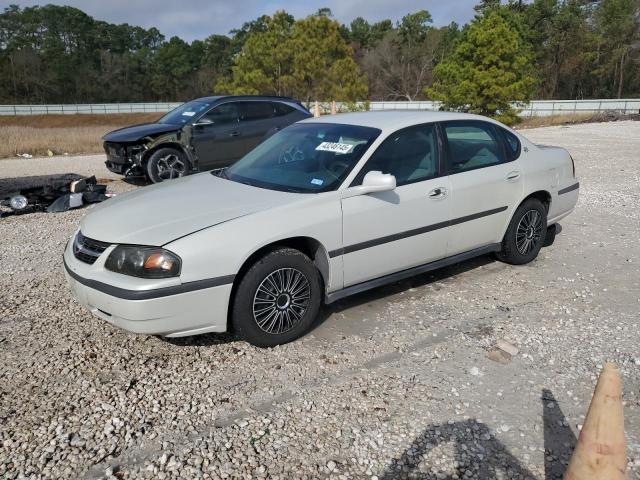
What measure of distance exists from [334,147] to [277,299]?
4.54 feet

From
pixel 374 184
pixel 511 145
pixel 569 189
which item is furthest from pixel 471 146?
pixel 569 189

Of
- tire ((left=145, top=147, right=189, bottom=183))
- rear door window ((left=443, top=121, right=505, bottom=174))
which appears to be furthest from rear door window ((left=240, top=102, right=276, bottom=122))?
rear door window ((left=443, top=121, right=505, bottom=174))

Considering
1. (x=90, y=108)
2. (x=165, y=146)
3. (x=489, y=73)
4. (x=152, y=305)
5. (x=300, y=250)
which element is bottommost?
(x=152, y=305)

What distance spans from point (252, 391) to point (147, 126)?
26.5 ft

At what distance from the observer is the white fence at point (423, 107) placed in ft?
118

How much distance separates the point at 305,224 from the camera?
3.76 meters

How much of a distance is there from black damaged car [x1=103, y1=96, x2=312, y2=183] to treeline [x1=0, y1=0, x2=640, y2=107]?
1860 centimetres

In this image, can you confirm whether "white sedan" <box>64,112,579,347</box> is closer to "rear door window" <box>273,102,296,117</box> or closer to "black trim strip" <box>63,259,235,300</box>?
"black trim strip" <box>63,259,235,300</box>

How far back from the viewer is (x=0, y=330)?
163 inches

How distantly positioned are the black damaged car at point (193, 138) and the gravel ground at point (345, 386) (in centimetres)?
472

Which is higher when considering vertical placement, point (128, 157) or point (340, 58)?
point (340, 58)

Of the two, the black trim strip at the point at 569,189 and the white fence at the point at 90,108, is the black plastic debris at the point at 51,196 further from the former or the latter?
the white fence at the point at 90,108

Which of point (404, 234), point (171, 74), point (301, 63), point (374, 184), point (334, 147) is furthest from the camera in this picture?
point (171, 74)

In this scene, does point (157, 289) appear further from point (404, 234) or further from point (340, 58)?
point (340, 58)
